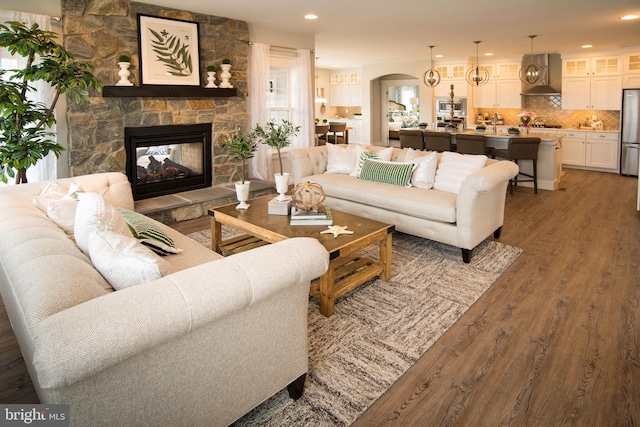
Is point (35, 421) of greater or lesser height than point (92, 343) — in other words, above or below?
below

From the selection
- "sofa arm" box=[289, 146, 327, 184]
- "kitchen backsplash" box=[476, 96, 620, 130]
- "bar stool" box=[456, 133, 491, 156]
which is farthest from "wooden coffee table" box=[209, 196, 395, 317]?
Answer: "kitchen backsplash" box=[476, 96, 620, 130]

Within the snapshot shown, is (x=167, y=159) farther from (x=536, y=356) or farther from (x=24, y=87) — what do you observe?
(x=536, y=356)

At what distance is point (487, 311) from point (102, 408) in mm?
2422

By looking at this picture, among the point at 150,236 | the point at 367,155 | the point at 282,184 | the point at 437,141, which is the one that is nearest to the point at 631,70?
the point at 437,141

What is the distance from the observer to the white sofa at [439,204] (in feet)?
12.2

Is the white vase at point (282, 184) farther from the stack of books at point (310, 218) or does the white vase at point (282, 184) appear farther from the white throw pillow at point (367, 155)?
the white throw pillow at point (367, 155)

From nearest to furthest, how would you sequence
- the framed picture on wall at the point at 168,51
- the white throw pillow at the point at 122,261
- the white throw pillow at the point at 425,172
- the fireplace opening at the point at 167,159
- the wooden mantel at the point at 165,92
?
the white throw pillow at the point at 122,261, the white throw pillow at the point at 425,172, the wooden mantel at the point at 165,92, the framed picture on wall at the point at 168,51, the fireplace opening at the point at 167,159

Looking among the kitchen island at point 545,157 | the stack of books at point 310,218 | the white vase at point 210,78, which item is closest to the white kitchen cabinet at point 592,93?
the kitchen island at point 545,157

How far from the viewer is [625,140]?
8.05 meters

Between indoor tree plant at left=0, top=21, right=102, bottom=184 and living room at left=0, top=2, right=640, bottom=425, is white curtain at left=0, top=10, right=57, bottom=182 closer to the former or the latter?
indoor tree plant at left=0, top=21, right=102, bottom=184

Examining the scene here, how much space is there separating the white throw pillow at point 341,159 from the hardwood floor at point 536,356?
2.21 meters

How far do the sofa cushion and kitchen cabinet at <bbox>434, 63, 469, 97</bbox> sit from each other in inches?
247

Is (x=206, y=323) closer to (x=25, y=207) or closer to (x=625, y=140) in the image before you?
(x=25, y=207)

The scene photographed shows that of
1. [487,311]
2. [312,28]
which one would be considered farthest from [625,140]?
[487,311]
